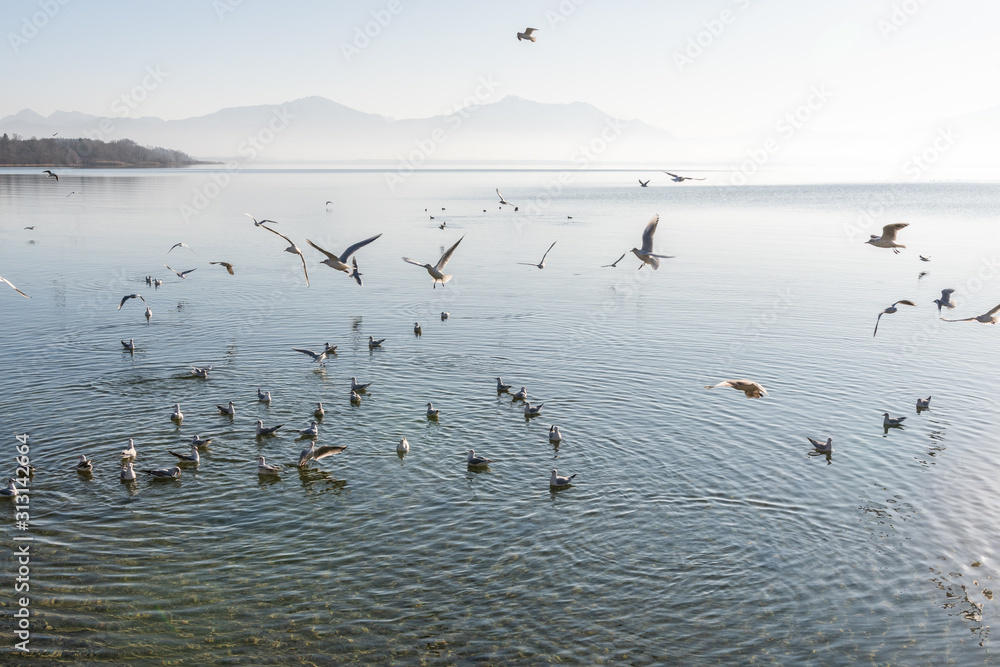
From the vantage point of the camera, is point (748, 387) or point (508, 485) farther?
point (508, 485)

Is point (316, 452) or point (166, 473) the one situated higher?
point (316, 452)

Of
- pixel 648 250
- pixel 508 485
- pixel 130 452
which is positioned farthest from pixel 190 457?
pixel 648 250

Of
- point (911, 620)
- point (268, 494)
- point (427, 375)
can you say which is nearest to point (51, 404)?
point (268, 494)

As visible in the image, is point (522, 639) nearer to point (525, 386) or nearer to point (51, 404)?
point (525, 386)

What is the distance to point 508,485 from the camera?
2206 cm

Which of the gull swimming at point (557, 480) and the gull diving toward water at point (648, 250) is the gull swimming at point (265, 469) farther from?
the gull diving toward water at point (648, 250)

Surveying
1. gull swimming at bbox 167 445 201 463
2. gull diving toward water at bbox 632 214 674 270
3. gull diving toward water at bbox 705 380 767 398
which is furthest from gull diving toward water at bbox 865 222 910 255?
gull swimming at bbox 167 445 201 463

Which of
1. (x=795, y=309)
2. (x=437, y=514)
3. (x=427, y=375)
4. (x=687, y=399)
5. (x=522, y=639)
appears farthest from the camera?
(x=795, y=309)

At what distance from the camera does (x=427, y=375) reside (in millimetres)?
32562

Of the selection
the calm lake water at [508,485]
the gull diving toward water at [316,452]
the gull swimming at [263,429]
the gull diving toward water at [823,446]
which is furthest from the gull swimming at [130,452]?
the gull diving toward water at [823,446]

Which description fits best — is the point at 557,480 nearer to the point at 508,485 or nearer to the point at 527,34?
the point at 508,485

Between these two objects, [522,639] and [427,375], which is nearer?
[522,639]

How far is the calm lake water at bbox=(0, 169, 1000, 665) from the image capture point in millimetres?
15727

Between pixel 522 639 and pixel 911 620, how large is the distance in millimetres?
8774
